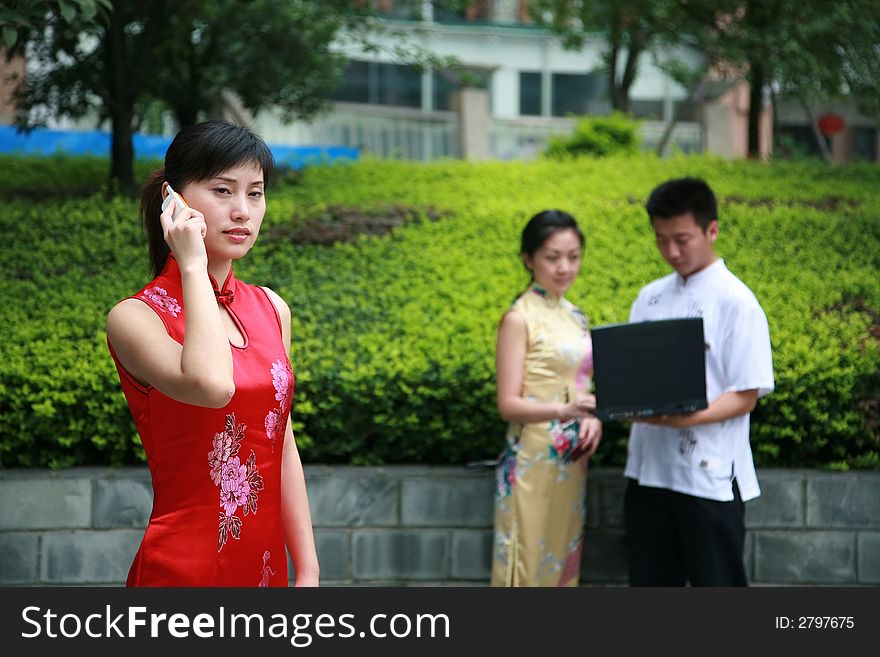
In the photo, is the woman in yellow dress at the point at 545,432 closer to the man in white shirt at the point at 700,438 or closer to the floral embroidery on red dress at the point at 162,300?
the man in white shirt at the point at 700,438

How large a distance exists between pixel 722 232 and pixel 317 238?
2721 mm

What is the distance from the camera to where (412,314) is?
5402 millimetres

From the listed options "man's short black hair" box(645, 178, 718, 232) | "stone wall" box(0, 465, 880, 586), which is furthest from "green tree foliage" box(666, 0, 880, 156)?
"man's short black hair" box(645, 178, 718, 232)

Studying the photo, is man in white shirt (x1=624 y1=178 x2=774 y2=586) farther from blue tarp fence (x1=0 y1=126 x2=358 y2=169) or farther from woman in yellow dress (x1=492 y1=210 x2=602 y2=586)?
blue tarp fence (x1=0 y1=126 x2=358 y2=169)

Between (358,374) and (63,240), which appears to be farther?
(63,240)

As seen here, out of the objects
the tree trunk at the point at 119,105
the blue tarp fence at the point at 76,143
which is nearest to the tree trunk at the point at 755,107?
the blue tarp fence at the point at 76,143

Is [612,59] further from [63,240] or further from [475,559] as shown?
[475,559]

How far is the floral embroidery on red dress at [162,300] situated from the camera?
2368 millimetres

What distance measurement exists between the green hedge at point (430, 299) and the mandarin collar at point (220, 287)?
6.95 ft

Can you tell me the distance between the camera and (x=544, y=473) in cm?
406

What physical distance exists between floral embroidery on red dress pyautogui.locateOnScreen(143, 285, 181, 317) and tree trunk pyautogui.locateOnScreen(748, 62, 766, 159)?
27.7 feet

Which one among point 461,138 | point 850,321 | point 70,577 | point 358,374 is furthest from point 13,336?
point 461,138

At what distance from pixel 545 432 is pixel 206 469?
1.97 metres

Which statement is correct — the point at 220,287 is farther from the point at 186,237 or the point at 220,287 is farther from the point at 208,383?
the point at 208,383
